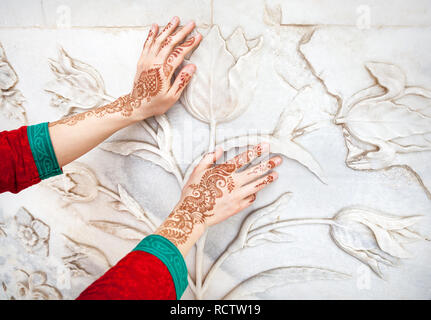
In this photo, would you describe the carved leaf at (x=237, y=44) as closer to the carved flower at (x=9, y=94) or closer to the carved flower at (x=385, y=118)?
the carved flower at (x=385, y=118)

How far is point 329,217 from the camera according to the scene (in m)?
0.85

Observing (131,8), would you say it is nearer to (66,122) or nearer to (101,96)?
(101,96)

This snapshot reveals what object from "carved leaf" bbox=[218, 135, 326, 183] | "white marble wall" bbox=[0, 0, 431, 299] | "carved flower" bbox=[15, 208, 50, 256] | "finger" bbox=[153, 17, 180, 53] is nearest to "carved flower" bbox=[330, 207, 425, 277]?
"white marble wall" bbox=[0, 0, 431, 299]

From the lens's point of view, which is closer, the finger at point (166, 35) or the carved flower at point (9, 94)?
the finger at point (166, 35)

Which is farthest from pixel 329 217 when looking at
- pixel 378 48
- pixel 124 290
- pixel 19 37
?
pixel 19 37

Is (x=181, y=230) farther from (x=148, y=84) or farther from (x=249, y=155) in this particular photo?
(x=148, y=84)

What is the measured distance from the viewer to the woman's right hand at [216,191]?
73cm

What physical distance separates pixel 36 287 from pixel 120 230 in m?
0.43

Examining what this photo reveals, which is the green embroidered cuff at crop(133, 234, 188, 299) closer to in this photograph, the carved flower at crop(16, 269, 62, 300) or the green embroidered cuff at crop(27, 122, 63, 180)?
the green embroidered cuff at crop(27, 122, 63, 180)

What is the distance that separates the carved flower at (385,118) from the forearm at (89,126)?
622 mm

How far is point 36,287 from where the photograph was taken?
102 centimetres

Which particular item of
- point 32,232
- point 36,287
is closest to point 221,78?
point 32,232

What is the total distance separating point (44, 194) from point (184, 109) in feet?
1.97

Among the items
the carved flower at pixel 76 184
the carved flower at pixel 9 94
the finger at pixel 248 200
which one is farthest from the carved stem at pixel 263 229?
the carved flower at pixel 9 94
